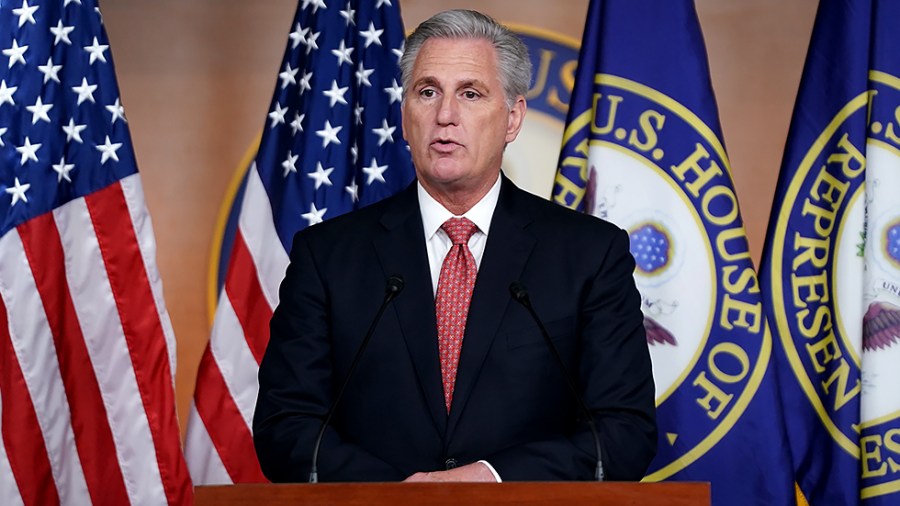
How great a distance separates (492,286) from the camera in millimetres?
2344

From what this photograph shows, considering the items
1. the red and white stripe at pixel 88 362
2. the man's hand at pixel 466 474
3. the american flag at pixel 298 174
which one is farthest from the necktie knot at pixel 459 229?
the red and white stripe at pixel 88 362

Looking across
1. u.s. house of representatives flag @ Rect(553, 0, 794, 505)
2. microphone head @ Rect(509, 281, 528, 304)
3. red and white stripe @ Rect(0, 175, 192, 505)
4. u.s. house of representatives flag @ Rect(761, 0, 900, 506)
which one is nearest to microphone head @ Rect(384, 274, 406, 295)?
microphone head @ Rect(509, 281, 528, 304)

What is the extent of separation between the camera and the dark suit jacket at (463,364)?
2.22 m

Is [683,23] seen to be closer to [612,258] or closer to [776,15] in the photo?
[776,15]

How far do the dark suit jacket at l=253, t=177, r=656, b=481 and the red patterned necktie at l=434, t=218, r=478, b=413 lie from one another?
0.14 feet

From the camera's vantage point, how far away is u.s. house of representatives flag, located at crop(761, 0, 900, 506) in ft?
10.7

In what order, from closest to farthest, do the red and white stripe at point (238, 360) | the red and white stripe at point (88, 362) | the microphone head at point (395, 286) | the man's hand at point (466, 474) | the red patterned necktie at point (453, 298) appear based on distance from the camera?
the man's hand at point (466, 474) → the microphone head at point (395, 286) → the red patterned necktie at point (453, 298) → the red and white stripe at point (88, 362) → the red and white stripe at point (238, 360)

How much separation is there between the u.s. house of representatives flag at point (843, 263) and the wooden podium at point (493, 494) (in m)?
1.82

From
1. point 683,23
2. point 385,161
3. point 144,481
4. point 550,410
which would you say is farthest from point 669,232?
point 144,481

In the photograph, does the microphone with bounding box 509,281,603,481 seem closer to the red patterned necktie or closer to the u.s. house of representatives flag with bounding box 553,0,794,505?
the red patterned necktie

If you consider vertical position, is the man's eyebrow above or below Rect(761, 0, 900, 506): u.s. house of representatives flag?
above

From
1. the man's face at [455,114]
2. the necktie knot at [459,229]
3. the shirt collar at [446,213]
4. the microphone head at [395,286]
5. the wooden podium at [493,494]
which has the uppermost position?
the man's face at [455,114]

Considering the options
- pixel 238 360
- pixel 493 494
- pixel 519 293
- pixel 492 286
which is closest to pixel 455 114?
pixel 492 286

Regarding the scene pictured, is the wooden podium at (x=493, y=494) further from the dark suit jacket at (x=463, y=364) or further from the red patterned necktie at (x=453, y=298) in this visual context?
the red patterned necktie at (x=453, y=298)
